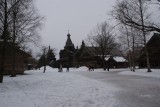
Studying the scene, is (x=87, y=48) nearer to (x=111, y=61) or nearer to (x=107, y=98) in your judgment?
(x=111, y=61)

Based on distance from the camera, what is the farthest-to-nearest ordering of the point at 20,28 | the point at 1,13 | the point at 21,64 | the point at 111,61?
the point at 111,61 → the point at 21,64 → the point at 20,28 → the point at 1,13

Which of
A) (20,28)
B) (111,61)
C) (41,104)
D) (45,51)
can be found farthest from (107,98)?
(111,61)

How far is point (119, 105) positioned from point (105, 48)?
54374 millimetres

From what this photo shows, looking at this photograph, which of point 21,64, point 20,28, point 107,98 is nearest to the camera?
point 107,98

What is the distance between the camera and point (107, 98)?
1185 centimetres

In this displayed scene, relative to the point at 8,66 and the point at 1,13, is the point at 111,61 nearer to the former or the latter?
the point at 8,66

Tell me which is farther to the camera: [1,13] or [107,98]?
[1,13]

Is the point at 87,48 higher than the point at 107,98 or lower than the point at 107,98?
higher

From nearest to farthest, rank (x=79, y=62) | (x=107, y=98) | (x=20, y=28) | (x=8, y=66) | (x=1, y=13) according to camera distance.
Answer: (x=107, y=98) → (x=1, y=13) → (x=20, y=28) → (x=8, y=66) → (x=79, y=62)

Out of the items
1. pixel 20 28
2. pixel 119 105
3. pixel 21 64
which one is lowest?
pixel 119 105

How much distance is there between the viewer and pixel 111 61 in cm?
8244

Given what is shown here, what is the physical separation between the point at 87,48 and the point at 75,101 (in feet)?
240

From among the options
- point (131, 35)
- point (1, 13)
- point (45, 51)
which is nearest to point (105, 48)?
point (45, 51)

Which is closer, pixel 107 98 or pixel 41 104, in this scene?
pixel 41 104
